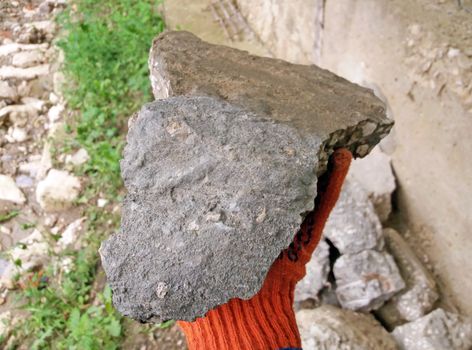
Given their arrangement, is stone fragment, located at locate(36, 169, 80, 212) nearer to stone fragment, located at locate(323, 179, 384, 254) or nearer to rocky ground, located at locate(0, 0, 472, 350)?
rocky ground, located at locate(0, 0, 472, 350)

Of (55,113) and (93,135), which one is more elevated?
(93,135)

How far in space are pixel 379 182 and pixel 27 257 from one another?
6.02ft

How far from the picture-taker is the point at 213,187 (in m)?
1.01

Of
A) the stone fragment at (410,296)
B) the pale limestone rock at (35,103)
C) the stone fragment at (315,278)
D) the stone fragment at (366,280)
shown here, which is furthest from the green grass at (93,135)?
the stone fragment at (410,296)

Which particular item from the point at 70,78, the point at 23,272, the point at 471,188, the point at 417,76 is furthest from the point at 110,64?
the point at 471,188

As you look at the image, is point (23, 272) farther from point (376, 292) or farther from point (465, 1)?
point (465, 1)

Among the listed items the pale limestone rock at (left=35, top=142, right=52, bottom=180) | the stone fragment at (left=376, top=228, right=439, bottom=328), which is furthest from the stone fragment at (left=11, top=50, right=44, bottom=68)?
A: the stone fragment at (left=376, top=228, right=439, bottom=328)

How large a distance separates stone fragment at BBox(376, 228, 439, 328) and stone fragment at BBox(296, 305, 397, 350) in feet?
0.35

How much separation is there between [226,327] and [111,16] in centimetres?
310

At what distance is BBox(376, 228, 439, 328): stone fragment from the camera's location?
2039 mm

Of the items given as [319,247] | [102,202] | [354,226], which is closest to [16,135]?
[102,202]

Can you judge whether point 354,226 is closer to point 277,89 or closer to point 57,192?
point 277,89

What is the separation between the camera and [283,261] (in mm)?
1188

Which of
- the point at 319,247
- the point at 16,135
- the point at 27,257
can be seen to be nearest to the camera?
the point at 319,247
